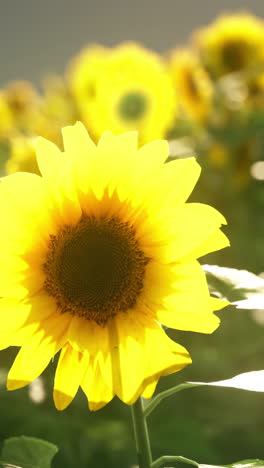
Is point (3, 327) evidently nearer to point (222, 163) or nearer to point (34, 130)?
point (222, 163)

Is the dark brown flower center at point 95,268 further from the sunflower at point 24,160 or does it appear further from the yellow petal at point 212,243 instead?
the sunflower at point 24,160

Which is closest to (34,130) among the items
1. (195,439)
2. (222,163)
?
(222,163)

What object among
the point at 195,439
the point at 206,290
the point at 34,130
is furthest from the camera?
the point at 34,130

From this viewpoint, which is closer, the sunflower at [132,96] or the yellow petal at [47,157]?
the yellow petal at [47,157]

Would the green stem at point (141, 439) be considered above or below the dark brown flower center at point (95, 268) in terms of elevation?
below

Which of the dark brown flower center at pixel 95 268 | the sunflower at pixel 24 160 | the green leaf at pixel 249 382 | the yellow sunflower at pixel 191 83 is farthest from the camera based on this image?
the yellow sunflower at pixel 191 83

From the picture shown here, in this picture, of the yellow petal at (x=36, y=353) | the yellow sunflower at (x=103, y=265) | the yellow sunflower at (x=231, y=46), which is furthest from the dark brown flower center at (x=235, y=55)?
the yellow petal at (x=36, y=353)
